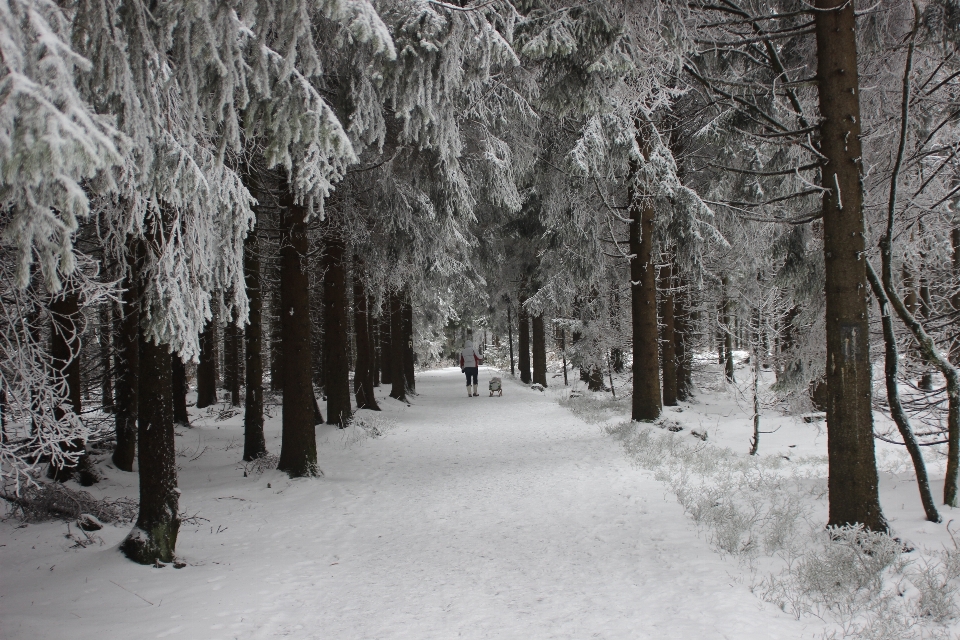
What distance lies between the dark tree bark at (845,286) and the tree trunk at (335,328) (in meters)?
7.78

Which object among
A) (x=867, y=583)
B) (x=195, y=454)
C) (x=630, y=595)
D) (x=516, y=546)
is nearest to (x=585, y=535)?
(x=516, y=546)

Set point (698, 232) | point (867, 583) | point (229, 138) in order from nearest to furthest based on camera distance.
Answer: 1. point (229, 138)
2. point (867, 583)
3. point (698, 232)

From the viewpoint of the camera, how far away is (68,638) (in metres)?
3.54

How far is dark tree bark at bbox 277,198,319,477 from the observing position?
8.14 meters

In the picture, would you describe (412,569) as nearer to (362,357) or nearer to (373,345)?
(362,357)

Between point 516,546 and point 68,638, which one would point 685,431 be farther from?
point 68,638

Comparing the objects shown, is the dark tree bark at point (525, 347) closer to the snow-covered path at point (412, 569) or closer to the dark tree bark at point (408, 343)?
the dark tree bark at point (408, 343)

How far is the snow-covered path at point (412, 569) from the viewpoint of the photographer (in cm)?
378

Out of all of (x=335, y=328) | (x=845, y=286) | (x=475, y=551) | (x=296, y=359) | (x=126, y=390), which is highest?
(x=845, y=286)

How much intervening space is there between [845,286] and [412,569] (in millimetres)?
4593

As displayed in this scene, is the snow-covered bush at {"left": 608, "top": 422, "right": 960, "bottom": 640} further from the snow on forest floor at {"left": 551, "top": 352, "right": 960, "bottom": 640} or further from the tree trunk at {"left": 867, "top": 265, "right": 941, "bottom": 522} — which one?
the tree trunk at {"left": 867, "top": 265, "right": 941, "bottom": 522}

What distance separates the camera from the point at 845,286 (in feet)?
16.0

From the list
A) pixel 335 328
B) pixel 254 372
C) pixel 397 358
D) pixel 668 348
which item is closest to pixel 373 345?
pixel 397 358

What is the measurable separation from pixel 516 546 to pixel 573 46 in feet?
16.3
